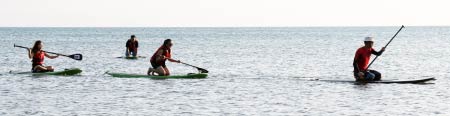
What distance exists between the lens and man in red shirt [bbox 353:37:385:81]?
2903 centimetres

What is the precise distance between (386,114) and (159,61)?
1175cm

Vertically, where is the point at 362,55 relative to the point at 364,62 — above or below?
above

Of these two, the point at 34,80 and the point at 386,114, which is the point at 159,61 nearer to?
the point at 34,80

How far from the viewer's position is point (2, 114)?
73.1ft

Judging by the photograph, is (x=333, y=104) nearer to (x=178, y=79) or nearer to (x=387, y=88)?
(x=387, y=88)

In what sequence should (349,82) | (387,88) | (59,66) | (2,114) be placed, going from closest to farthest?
(2,114)
(387,88)
(349,82)
(59,66)

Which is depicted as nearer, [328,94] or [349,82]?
[328,94]

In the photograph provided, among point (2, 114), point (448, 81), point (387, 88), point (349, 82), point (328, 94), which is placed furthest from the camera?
point (448, 81)

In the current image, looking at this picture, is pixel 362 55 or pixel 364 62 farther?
pixel 364 62

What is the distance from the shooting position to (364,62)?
29359mm

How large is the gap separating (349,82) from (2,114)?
13.7 metres

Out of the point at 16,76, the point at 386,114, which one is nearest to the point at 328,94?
the point at 386,114

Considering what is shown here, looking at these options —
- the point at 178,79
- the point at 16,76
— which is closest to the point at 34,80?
the point at 16,76

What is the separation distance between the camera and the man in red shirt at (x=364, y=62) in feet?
95.2
